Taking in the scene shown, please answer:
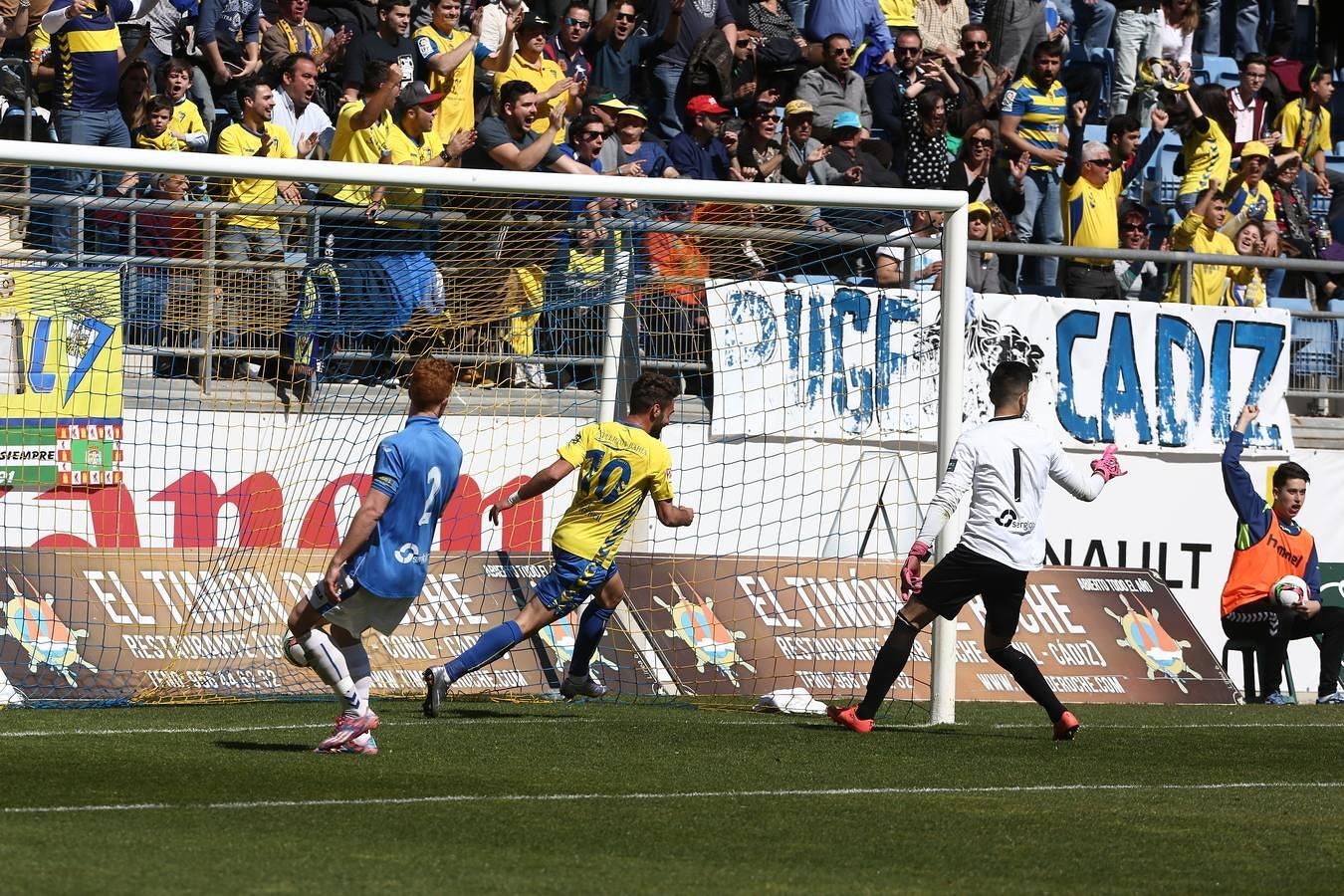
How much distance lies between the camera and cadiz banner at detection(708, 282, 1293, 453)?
44.3 feet

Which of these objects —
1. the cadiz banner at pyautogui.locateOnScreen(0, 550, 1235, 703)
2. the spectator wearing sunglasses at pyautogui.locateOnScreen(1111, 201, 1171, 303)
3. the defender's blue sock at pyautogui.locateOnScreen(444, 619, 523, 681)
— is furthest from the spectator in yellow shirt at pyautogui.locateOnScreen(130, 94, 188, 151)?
the spectator wearing sunglasses at pyautogui.locateOnScreen(1111, 201, 1171, 303)

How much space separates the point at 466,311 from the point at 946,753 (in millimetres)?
5045

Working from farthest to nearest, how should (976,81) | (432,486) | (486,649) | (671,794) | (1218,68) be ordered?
(1218,68), (976,81), (486,649), (432,486), (671,794)

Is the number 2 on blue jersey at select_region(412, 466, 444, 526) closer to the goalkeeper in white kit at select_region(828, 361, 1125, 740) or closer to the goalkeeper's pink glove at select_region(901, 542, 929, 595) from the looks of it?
the goalkeeper's pink glove at select_region(901, 542, 929, 595)

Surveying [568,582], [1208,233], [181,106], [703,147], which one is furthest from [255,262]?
[1208,233]

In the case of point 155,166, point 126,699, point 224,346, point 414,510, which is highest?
point 155,166

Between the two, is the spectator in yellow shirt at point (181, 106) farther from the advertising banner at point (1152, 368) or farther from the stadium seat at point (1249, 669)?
the stadium seat at point (1249, 669)

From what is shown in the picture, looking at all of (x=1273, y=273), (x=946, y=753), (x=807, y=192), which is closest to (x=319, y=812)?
(x=946, y=753)

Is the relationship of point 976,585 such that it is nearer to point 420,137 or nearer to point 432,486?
point 432,486

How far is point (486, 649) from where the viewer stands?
1062 cm

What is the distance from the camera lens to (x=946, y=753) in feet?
30.6

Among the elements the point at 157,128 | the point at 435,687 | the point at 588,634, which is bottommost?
the point at 435,687

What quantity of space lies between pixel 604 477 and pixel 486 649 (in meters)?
1.21

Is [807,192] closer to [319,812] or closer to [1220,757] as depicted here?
[1220,757]
